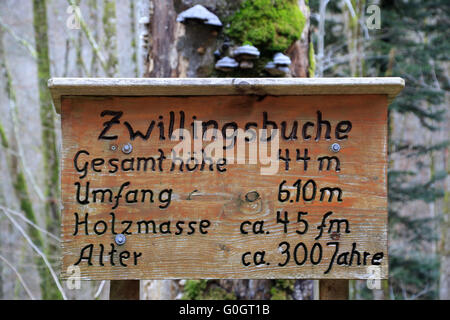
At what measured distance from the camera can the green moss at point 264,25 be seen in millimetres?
2135

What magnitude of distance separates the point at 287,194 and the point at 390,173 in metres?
6.49

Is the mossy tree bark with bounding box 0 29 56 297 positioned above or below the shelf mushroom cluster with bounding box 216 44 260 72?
below

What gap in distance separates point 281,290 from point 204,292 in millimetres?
429

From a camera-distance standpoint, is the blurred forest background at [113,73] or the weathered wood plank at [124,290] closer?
the weathered wood plank at [124,290]

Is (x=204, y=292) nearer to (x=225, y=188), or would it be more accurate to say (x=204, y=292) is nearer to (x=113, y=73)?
(x=225, y=188)

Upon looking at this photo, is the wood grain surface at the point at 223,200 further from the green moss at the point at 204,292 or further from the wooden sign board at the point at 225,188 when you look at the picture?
the green moss at the point at 204,292

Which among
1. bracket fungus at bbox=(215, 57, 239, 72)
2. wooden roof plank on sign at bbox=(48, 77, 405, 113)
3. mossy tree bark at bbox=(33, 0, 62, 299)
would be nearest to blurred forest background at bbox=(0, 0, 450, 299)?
mossy tree bark at bbox=(33, 0, 62, 299)

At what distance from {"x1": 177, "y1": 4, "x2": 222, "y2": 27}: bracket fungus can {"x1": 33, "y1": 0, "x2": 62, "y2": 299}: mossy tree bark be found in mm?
5414

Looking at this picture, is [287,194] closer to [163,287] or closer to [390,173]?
[163,287]

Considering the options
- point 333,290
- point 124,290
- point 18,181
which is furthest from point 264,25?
point 18,181

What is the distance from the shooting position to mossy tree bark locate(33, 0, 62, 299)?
6926mm

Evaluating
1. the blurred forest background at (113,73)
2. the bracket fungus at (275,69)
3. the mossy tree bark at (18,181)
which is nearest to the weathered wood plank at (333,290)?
the bracket fungus at (275,69)

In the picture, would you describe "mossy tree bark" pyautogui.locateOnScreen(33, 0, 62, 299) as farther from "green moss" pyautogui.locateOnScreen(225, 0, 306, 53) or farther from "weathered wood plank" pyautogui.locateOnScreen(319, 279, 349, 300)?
"weathered wood plank" pyautogui.locateOnScreen(319, 279, 349, 300)
